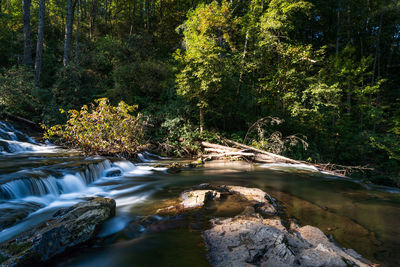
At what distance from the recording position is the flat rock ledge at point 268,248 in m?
2.34

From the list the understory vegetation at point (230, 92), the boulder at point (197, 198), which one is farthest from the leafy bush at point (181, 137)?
the boulder at point (197, 198)

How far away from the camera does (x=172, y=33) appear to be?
2358 cm

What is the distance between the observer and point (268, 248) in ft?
8.39

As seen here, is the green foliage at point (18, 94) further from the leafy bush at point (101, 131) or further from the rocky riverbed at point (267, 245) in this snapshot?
the rocky riverbed at point (267, 245)

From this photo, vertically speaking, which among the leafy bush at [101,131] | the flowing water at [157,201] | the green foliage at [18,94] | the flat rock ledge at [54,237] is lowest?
the flowing water at [157,201]

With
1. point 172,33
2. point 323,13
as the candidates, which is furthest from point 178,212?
point 323,13

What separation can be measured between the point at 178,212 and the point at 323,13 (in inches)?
1026

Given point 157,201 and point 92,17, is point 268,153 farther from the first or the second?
point 92,17

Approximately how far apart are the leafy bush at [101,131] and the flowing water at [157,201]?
1.35 m

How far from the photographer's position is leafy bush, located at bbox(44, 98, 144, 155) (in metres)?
8.80

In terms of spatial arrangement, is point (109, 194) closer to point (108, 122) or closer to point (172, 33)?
point (108, 122)

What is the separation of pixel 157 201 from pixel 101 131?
5416 millimetres

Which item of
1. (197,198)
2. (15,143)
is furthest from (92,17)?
(197,198)

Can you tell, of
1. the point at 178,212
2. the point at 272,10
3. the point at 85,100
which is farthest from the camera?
the point at 85,100
